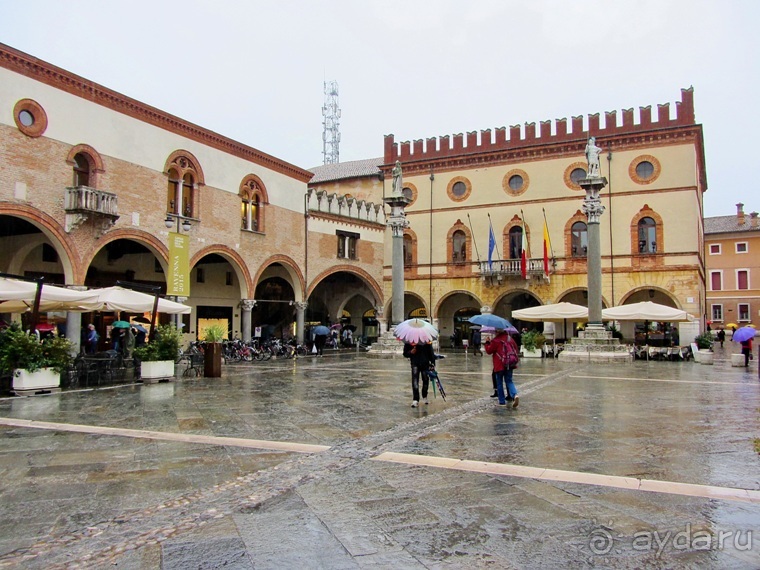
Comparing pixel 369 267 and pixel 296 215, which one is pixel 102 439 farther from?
pixel 369 267

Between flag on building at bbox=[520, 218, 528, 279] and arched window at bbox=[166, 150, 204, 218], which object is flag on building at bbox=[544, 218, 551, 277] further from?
arched window at bbox=[166, 150, 204, 218]

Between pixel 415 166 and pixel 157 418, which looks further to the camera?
pixel 415 166

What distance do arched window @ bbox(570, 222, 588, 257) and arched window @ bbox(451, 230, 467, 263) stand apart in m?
5.77

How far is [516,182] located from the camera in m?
32.2

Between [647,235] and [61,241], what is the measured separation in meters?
25.2

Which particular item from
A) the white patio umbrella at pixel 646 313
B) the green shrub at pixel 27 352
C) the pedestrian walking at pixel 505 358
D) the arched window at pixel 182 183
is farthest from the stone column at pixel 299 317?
the pedestrian walking at pixel 505 358

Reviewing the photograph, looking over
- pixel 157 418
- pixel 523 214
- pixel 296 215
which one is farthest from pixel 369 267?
pixel 157 418

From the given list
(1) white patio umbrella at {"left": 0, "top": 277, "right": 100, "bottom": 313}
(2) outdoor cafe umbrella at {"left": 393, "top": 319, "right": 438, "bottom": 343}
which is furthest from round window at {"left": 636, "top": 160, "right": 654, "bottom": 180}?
(1) white patio umbrella at {"left": 0, "top": 277, "right": 100, "bottom": 313}

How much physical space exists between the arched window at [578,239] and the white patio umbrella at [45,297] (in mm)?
23604

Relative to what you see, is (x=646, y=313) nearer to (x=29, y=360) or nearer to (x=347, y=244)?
(x=347, y=244)

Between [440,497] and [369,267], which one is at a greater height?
[369,267]

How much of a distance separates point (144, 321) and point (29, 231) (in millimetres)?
6143

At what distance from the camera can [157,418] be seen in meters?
8.91

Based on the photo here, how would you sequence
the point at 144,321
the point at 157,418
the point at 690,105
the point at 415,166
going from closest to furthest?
the point at 157,418, the point at 144,321, the point at 690,105, the point at 415,166
